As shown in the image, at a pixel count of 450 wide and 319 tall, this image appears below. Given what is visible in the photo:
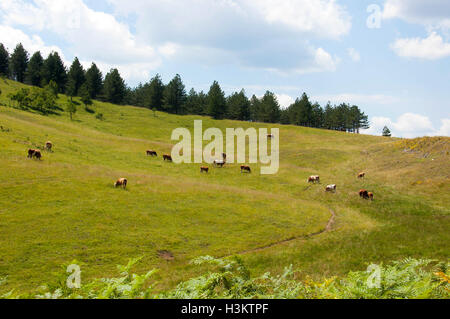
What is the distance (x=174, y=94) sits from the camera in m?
134

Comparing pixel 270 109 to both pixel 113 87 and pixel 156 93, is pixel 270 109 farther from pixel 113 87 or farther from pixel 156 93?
pixel 113 87

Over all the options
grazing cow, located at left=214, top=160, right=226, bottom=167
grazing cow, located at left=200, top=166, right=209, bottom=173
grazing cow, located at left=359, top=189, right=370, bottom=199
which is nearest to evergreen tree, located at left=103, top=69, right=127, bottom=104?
grazing cow, located at left=214, top=160, right=226, bottom=167

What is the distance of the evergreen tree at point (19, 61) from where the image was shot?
→ 129 m

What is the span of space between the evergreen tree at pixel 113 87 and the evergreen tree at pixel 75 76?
32.1 feet

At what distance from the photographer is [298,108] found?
133m

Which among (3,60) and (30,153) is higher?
(3,60)

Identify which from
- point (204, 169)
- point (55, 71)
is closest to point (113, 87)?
point (55, 71)

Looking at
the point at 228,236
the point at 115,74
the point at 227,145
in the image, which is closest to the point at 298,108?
the point at 227,145

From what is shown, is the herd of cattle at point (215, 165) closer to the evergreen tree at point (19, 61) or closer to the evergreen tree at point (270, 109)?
the evergreen tree at point (270, 109)

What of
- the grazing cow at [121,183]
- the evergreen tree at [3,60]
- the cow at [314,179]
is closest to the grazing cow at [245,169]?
the cow at [314,179]

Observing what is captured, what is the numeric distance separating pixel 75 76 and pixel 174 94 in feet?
133

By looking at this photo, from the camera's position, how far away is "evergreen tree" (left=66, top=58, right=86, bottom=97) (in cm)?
12093
